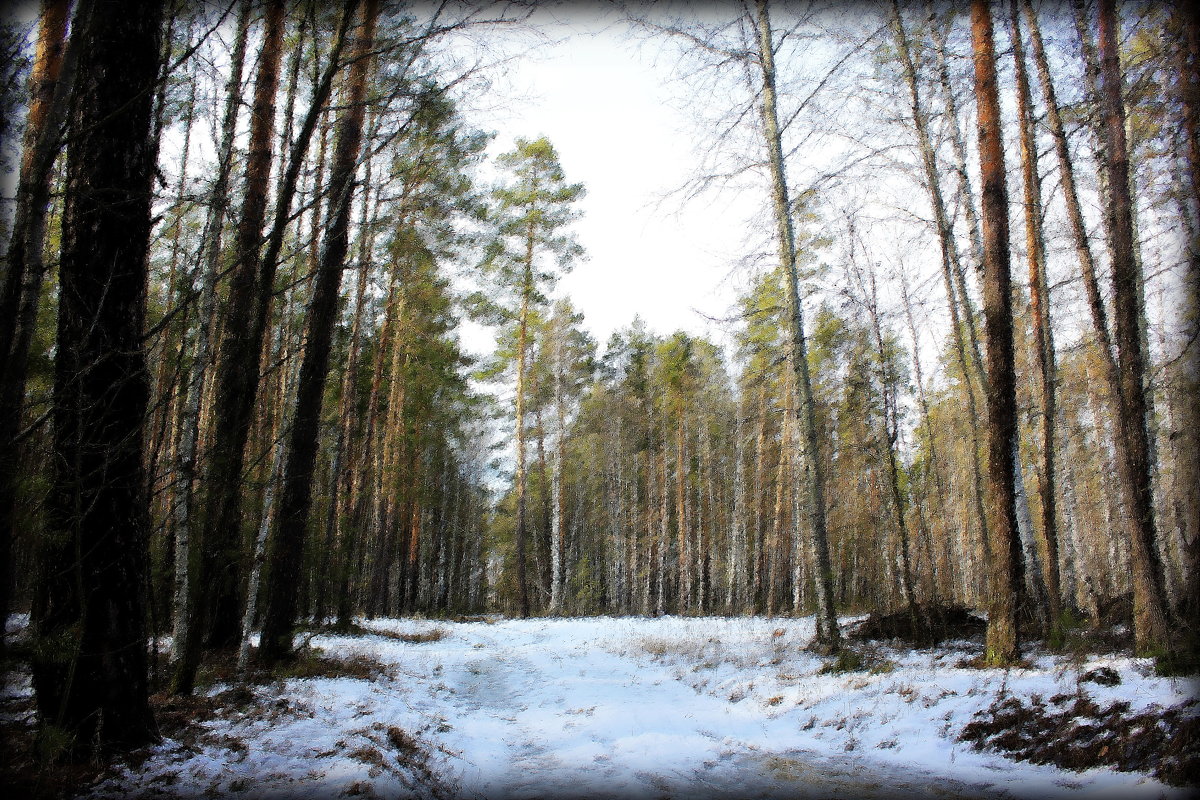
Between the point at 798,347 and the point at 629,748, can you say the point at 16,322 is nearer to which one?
the point at 629,748

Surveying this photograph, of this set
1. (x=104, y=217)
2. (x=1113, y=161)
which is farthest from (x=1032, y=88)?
(x=104, y=217)

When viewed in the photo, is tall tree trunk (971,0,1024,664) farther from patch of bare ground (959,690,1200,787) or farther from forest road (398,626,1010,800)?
forest road (398,626,1010,800)

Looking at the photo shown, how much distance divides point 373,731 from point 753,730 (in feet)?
10.9

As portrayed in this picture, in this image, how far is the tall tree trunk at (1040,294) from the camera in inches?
349

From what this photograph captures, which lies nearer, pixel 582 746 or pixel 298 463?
pixel 582 746

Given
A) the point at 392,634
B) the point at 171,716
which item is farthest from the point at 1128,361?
the point at 392,634

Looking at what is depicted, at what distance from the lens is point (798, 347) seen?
29.5 feet

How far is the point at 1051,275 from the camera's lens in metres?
12.5

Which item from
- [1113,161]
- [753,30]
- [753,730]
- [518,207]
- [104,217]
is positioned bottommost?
[753,730]

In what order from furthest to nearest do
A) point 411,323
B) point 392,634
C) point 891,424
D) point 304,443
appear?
point 411,323 < point 392,634 < point 891,424 < point 304,443

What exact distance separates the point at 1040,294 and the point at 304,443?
11.2 metres

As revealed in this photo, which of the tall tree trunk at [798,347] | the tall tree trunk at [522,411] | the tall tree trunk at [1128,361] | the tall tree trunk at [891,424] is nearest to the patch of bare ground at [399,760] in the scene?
the tall tree trunk at [798,347]

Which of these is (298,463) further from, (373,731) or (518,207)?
(518,207)

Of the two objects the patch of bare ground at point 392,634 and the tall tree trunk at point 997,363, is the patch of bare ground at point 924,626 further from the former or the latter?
the patch of bare ground at point 392,634
